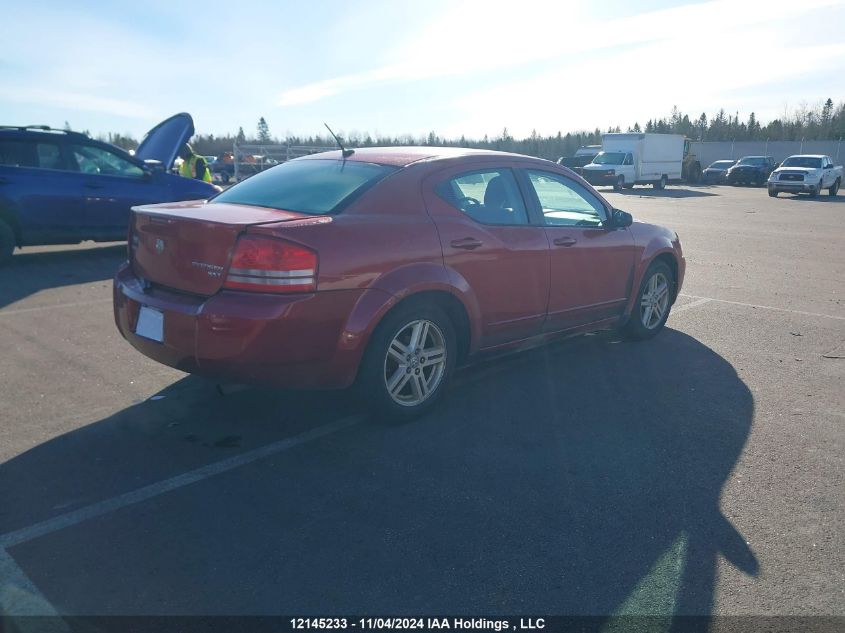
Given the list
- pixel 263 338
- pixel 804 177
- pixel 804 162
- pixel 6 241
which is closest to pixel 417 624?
pixel 263 338

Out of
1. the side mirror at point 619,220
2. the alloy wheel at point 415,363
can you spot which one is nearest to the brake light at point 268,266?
the alloy wheel at point 415,363

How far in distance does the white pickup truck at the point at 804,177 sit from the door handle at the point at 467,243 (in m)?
31.0

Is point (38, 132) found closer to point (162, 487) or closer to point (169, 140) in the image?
point (169, 140)

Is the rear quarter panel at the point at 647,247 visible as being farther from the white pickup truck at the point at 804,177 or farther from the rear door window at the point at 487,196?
the white pickup truck at the point at 804,177

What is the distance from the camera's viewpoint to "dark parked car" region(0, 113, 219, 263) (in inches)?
375

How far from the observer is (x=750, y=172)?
1644 inches

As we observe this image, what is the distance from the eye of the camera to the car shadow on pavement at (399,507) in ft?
9.11

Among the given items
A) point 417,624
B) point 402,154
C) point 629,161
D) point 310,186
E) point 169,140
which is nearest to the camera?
point 417,624

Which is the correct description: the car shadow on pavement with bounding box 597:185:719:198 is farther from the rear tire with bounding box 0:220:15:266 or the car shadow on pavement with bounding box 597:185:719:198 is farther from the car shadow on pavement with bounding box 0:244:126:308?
the rear tire with bounding box 0:220:15:266

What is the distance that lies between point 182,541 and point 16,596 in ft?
2.08

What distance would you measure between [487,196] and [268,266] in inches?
73.2

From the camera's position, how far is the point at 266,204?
454cm

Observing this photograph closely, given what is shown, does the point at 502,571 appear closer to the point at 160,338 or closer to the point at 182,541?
the point at 182,541

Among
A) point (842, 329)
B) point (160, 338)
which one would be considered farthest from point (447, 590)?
point (842, 329)
